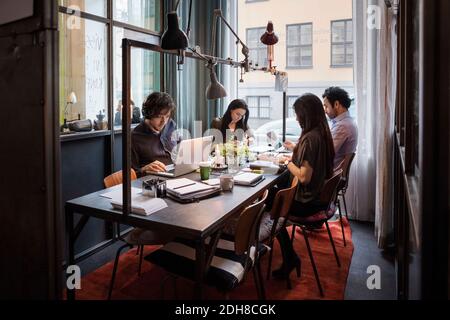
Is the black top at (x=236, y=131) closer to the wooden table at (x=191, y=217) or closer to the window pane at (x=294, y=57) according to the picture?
the window pane at (x=294, y=57)

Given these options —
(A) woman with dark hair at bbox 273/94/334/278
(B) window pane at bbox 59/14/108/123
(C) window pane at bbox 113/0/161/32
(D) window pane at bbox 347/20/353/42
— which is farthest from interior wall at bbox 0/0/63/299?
(D) window pane at bbox 347/20/353/42

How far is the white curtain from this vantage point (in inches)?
127

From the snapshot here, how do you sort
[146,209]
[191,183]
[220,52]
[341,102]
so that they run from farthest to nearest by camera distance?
[220,52]
[341,102]
[191,183]
[146,209]

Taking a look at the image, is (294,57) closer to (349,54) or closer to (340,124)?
(349,54)

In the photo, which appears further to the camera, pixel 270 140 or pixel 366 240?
pixel 270 140

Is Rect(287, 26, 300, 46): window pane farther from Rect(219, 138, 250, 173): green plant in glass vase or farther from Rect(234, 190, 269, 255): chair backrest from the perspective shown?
Rect(234, 190, 269, 255): chair backrest

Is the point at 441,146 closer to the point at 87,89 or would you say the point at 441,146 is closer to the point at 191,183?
the point at 191,183

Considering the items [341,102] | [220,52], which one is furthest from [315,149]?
[220,52]

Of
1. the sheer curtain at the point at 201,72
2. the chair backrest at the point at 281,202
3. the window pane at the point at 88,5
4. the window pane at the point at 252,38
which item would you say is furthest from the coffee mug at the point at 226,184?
the window pane at the point at 252,38

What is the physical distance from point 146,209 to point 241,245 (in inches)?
20.3

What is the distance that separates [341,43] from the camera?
4.29m

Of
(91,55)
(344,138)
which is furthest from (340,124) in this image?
(91,55)

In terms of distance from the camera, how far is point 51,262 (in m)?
0.93

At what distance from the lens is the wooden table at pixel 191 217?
1.61 metres
